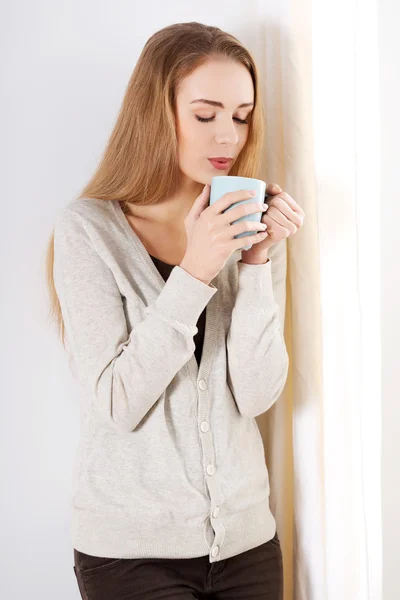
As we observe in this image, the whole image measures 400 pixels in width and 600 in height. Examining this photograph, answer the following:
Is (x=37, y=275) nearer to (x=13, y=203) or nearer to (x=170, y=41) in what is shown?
(x=13, y=203)

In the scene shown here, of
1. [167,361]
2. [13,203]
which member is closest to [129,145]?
[13,203]

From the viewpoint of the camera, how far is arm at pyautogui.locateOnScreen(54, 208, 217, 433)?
100 centimetres

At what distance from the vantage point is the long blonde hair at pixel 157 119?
116 cm

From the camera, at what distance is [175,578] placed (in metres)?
1.06

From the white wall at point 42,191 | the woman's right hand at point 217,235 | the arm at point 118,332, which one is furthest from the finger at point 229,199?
the white wall at point 42,191

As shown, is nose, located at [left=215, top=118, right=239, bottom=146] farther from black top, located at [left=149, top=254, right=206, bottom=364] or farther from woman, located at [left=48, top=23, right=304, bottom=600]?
black top, located at [left=149, top=254, right=206, bottom=364]

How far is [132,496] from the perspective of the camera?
1.06 meters

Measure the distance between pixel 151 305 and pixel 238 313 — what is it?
18 cm

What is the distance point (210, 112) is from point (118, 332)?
0.40 metres

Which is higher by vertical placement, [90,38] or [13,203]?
[90,38]

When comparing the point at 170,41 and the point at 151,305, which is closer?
the point at 151,305

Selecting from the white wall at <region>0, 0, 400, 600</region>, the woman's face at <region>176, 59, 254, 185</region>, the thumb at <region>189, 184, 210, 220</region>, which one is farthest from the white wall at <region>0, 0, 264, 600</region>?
the thumb at <region>189, 184, 210, 220</region>

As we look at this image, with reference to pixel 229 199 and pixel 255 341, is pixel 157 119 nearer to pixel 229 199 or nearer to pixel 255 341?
pixel 229 199

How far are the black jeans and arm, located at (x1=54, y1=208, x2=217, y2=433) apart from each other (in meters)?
0.21
